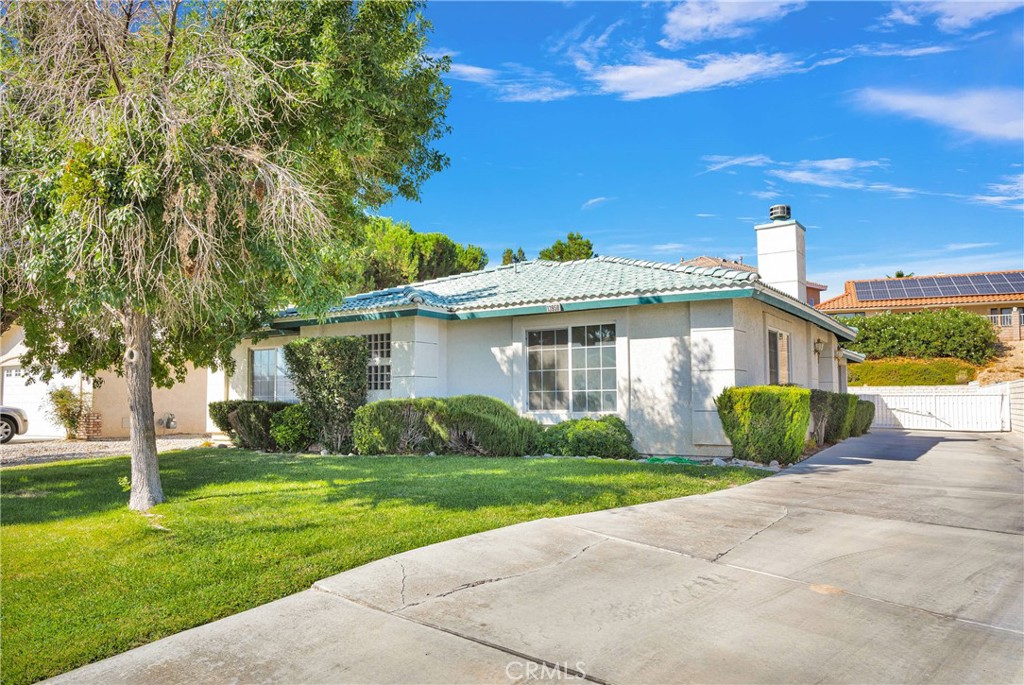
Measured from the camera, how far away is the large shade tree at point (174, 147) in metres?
6.29

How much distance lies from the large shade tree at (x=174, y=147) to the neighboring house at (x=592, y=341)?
5.63m

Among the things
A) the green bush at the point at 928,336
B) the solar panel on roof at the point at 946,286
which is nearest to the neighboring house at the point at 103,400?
the green bush at the point at 928,336

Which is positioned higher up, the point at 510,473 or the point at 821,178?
the point at 821,178

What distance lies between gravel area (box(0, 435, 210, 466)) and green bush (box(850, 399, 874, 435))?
18.2 metres

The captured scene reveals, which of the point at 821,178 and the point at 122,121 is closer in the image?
the point at 122,121

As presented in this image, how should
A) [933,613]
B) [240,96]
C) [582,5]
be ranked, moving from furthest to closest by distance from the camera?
[582,5] → [240,96] → [933,613]

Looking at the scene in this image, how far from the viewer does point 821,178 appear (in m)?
19.6

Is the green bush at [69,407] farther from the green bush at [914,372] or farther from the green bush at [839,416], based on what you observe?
the green bush at [914,372]

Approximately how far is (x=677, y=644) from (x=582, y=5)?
1161 cm

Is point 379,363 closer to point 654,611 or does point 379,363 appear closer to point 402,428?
point 402,428

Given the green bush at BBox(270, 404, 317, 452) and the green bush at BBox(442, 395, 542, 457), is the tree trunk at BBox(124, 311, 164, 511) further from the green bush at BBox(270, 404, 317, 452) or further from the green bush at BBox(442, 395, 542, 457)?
the green bush at BBox(270, 404, 317, 452)

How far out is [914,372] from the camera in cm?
3034

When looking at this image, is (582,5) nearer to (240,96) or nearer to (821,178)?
Result: (240,96)

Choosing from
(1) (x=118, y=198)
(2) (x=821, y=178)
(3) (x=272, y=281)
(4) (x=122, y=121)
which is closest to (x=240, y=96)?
(4) (x=122, y=121)
